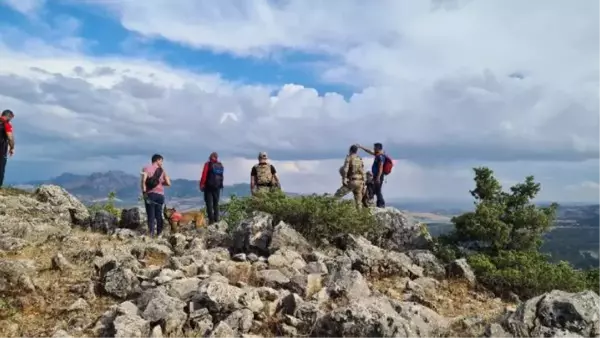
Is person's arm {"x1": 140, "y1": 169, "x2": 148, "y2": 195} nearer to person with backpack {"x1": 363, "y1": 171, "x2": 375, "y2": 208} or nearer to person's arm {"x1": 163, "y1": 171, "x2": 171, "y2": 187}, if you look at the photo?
person's arm {"x1": 163, "y1": 171, "x2": 171, "y2": 187}

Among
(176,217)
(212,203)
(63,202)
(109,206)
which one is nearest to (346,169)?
(212,203)

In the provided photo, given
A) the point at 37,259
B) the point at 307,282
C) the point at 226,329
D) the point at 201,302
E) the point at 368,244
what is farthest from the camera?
the point at 368,244

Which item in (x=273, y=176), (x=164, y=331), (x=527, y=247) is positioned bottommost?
(x=164, y=331)

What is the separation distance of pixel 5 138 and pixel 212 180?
6947 mm

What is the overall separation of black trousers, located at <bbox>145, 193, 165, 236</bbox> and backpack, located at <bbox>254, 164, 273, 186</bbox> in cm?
370

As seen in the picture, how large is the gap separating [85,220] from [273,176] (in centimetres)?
666

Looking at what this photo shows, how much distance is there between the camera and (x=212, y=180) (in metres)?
20.2

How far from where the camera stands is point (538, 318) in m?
9.42

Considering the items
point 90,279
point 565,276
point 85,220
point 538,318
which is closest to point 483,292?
point 565,276

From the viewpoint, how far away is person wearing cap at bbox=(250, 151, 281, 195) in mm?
20391

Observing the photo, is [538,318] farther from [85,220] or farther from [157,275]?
[85,220]

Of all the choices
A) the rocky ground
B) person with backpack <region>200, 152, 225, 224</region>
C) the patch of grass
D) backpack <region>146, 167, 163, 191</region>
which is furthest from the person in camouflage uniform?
the patch of grass

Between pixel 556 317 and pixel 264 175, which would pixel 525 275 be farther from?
pixel 264 175

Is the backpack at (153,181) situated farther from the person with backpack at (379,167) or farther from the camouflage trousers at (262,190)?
the person with backpack at (379,167)
